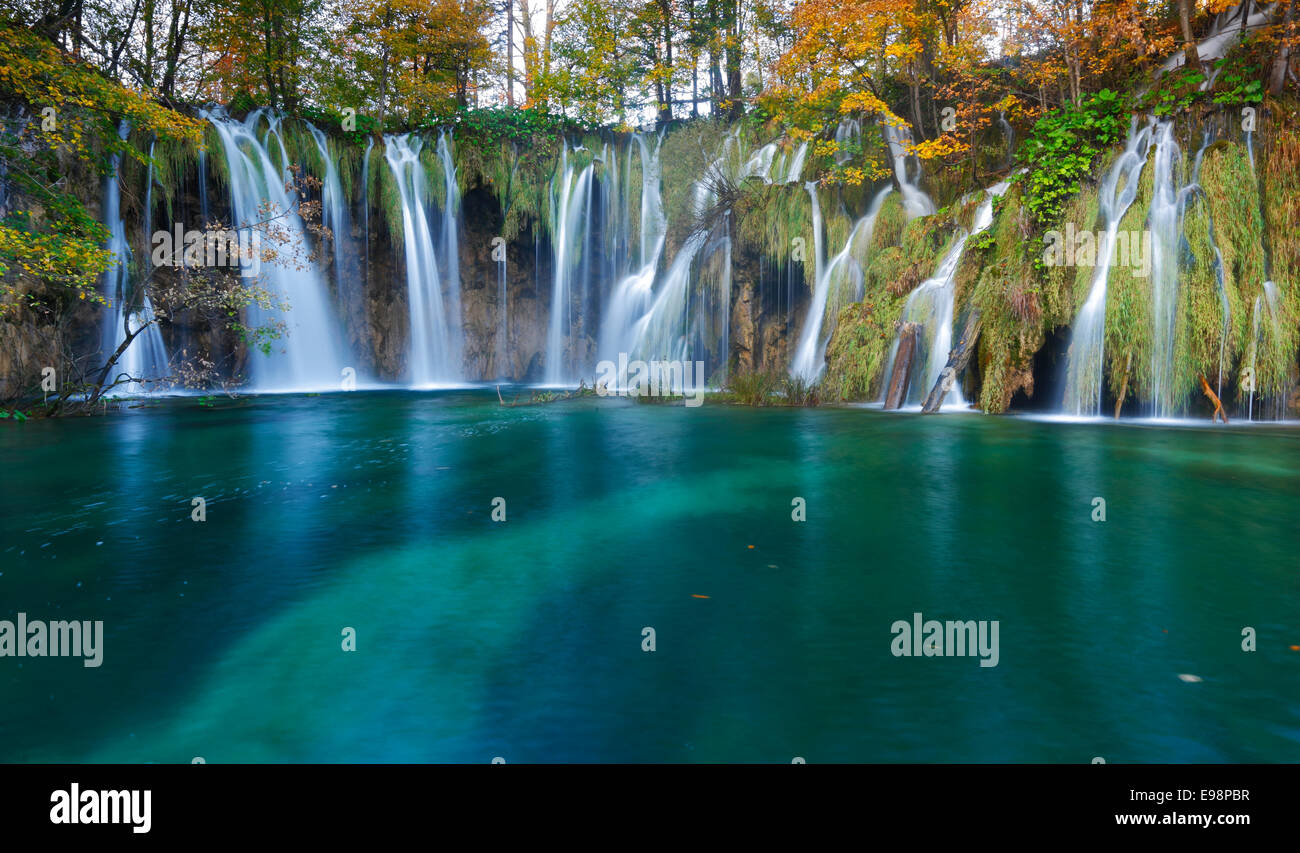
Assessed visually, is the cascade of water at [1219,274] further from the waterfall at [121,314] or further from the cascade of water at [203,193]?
the cascade of water at [203,193]

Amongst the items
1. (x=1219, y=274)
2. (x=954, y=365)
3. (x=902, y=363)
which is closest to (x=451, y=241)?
(x=902, y=363)

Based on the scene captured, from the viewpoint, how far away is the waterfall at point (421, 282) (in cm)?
2438

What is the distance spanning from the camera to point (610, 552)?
217 inches

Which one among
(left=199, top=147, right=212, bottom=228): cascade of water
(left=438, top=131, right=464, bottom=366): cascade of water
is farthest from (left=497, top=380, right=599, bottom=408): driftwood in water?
(left=199, top=147, right=212, bottom=228): cascade of water

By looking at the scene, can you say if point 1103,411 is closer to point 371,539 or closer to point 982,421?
point 982,421

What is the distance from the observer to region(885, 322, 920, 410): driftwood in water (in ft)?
47.6

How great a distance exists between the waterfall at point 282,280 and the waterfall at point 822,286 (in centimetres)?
1484

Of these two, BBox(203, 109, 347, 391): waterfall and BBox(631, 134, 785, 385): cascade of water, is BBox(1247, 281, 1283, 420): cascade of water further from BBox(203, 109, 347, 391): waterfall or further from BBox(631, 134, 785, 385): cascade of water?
BBox(203, 109, 347, 391): waterfall

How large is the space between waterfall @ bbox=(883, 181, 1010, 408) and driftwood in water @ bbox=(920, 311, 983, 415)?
13.8 inches

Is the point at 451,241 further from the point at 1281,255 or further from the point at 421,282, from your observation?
the point at 1281,255

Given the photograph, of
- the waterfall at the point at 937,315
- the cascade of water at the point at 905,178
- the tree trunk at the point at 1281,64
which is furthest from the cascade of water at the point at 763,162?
the tree trunk at the point at 1281,64

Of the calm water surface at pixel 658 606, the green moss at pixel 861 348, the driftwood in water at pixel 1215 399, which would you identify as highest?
the green moss at pixel 861 348

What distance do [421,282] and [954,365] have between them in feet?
60.5

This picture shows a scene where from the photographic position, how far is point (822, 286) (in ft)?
58.1
